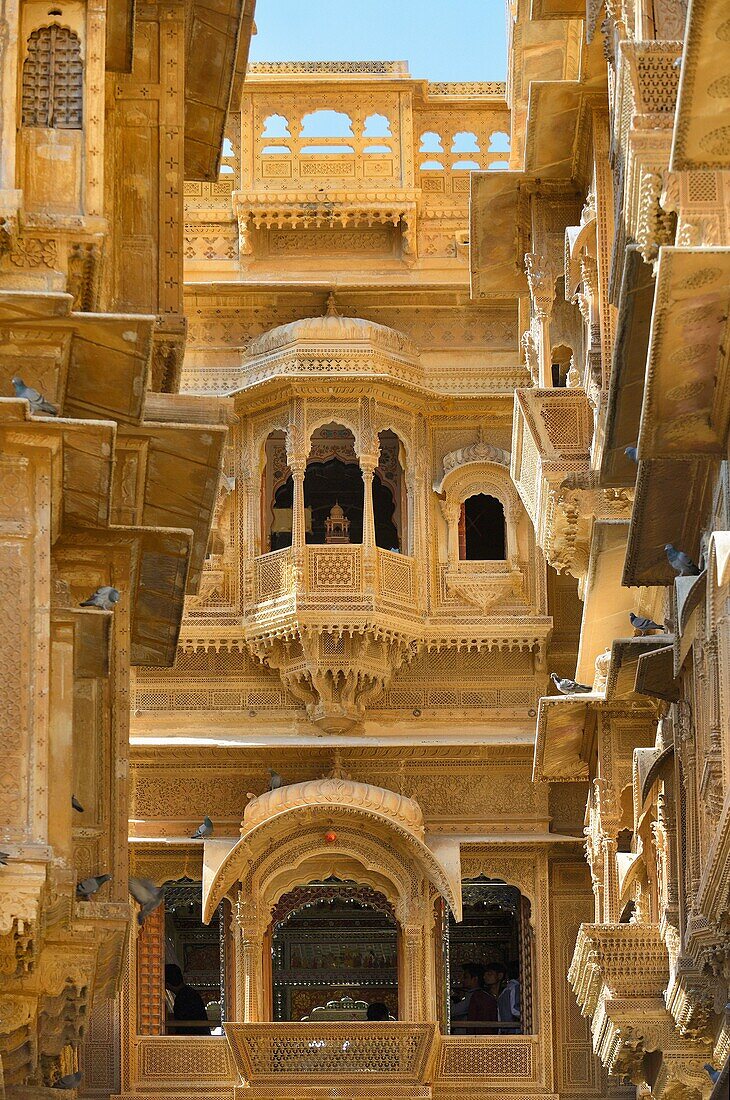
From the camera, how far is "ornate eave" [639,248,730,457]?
10656mm

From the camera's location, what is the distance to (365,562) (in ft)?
66.4

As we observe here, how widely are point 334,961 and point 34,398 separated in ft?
41.4

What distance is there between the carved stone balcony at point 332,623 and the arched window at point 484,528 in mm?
2414

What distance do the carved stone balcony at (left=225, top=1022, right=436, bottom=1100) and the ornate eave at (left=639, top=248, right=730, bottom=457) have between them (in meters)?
8.28

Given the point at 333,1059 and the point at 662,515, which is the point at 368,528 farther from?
the point at 662,515

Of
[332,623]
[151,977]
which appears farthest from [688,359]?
[151,977]

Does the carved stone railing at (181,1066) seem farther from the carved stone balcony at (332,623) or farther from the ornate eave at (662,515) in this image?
the ornate eave at (662,515)

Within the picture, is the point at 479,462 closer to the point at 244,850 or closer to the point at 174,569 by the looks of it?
the point at 244,850

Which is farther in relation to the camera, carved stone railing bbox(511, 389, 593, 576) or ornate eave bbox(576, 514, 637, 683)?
carved stone railing bbox(511, 389, 593, 576)

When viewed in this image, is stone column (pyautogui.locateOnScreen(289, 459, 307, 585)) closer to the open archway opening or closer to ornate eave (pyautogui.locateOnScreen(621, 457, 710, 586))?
the open archway opening

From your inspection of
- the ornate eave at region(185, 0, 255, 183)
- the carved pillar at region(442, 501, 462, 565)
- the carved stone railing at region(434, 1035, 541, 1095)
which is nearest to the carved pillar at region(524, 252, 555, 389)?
the ornate eave at region(185, 0, 255, 183)

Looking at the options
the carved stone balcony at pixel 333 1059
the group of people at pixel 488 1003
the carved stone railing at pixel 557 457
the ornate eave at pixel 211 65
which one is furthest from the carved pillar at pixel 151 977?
the ornate eave at pixel 211 65

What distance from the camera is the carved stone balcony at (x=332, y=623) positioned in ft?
65.7

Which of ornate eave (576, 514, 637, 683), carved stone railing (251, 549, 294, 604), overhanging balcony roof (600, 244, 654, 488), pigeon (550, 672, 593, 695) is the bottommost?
pigeon (550, 672, 593, 695)
